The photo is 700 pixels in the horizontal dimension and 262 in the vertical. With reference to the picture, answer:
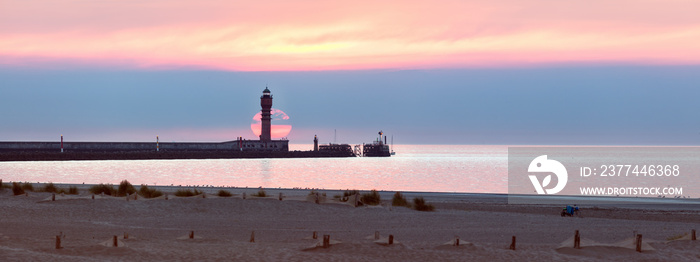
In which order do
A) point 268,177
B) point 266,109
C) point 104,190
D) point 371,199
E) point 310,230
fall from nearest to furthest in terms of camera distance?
point 310,230
point 371,199
point 104,190
point 268,177
point 266,109

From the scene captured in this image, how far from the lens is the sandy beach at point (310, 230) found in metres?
13.4

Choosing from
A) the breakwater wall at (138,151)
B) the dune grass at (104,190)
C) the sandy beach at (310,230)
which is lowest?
the sandy beach at (310,230)

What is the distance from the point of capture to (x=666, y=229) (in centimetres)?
Answer: 2052

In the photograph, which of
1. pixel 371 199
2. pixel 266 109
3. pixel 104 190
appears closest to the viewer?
pixel 371 199

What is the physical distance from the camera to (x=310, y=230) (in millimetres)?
18672

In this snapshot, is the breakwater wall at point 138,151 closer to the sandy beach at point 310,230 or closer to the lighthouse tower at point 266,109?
the lighthouse tower at point 266,109

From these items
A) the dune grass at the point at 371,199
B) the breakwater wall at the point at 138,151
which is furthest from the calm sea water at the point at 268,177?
the dune grass at the point at 371,199

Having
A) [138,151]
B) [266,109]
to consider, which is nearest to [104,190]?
[266,109]

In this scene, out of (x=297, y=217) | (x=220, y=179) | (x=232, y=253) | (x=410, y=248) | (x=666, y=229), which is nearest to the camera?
(x=232, y=253)

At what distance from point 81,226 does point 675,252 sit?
Result: 13.3 metres

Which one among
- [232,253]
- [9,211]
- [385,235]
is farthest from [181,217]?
[232,253]

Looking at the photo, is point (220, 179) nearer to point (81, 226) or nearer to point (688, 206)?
point (688, 206)

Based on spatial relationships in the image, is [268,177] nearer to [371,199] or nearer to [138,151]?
[371,199]

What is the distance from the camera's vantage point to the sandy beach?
43.9 feet
